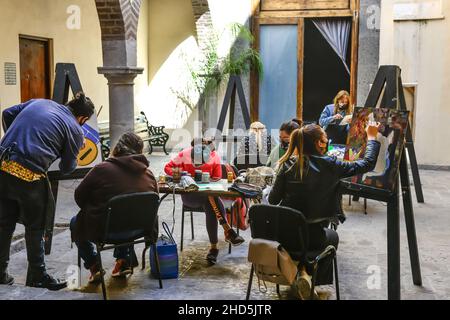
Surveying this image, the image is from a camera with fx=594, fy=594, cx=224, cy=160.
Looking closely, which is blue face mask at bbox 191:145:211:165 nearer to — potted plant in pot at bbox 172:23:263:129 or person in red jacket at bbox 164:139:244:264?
person in red jacket at bbox 164:139:244:264

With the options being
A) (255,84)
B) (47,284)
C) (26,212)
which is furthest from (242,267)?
Result: (255,84)

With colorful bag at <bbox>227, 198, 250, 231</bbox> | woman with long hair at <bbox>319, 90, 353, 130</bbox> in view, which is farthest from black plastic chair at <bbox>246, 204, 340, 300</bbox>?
woman with long hair at <bbox>319, 90, 353, 130</bbox>

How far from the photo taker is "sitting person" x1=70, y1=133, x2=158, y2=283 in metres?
4.62

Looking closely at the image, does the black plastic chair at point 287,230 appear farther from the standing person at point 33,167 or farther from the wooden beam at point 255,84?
the wooden beam at point 255,84

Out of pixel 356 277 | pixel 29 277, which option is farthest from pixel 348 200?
pixel 29 277

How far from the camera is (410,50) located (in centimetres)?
1098

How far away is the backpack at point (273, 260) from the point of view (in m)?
4.06

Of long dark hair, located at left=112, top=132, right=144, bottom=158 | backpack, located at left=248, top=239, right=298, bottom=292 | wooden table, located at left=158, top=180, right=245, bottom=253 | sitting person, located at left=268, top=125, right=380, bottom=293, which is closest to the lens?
backpack, located at left=248, top=239, right=298, bottom=292

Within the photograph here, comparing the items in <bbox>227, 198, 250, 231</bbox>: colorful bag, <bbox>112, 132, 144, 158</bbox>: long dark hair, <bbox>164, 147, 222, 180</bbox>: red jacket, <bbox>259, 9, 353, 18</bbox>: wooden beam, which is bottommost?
<bbox>227, 198, 250, 231</bbox>: colorful bag

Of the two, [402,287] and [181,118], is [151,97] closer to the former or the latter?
[181,118]

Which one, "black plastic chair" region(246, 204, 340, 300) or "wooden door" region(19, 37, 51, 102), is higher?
"wooden door" region(19, 37, 51, 102)

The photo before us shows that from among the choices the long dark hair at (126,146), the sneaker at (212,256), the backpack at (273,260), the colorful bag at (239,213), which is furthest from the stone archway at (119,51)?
the backpack at (273,260)

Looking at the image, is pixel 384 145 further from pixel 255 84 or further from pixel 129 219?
pixel 255 84
